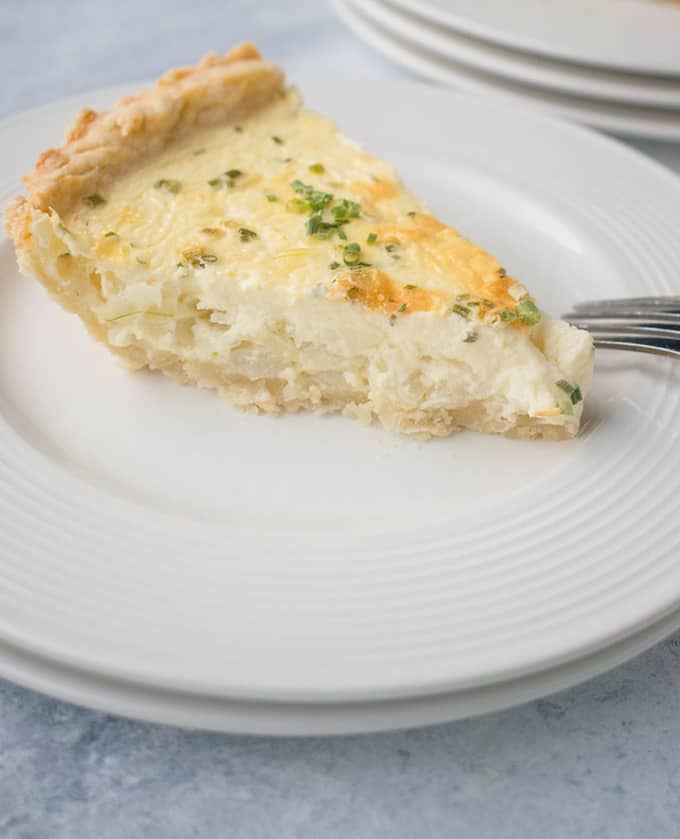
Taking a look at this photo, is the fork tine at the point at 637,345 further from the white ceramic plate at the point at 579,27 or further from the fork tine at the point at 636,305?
the white ceramic plate at the point at 579,27

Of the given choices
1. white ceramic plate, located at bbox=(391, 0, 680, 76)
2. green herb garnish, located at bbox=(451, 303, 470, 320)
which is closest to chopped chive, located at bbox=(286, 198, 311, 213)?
green herb garnish, located at bbox=(451, 303, 470, 320)

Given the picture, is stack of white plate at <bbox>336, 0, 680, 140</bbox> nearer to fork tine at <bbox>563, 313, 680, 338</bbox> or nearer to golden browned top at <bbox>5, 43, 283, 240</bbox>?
golden browned top at <bbox>5, 43, 283, 240</bbox>

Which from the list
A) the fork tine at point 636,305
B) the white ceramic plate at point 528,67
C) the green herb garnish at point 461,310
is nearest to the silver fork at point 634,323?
the fork tine at point 636,305

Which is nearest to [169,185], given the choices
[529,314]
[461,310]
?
[461,310]

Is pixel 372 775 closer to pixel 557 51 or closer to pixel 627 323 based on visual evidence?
pixel 627 323

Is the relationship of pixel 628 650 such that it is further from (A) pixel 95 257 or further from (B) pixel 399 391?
(A) pixel 95 257

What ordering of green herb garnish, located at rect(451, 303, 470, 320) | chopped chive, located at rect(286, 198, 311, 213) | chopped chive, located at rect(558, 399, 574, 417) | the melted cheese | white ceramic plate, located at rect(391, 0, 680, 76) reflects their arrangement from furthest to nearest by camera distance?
white ceramic plate, located at rect(391, 0, 680, 76)
chopped chive, located at rect(286, 198, 311, 213)
the melted cheese
green herb garnish, located at rect(451, 303, 470, 320)
chopped chive, located at rect(558, 399, 574, 417)
